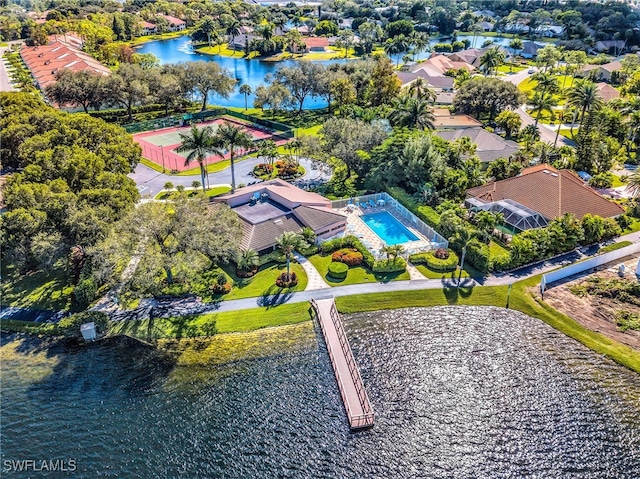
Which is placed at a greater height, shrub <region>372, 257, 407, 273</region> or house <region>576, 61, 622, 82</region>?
house <region>576, 61, 622, 82</region>

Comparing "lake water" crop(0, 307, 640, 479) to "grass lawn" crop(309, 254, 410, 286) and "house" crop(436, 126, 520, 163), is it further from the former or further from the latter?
"house" crop(436, 126, 520, 163)

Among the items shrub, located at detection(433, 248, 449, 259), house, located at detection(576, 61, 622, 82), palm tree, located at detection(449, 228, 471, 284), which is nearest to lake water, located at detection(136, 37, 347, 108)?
shrub, located at detection(433, 248, 449, 259)

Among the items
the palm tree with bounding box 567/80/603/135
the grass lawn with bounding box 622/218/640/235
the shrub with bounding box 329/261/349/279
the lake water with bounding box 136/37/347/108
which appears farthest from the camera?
the lake water with bounding box 136/37/347/108

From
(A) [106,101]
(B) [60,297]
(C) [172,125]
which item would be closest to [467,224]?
(B) [60,297]

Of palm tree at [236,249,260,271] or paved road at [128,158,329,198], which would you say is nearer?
palm tree at [236,249,260,271]

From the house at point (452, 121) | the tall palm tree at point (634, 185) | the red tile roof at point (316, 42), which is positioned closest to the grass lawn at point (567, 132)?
the house at point (452, 121)

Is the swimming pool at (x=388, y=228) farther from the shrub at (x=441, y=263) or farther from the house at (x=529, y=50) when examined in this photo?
the house at (x=529, y=50)

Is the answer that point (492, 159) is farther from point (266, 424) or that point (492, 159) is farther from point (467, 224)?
point (266, 424)
